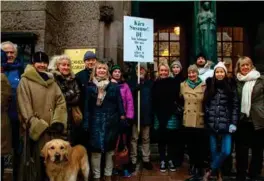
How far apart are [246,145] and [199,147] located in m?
0.75

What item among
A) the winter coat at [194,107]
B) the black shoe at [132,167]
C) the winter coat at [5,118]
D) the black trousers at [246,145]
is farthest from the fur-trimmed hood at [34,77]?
the black trousers at [246,145]

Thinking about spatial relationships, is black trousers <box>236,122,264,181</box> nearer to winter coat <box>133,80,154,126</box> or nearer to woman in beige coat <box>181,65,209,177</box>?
woman in beige coat <box>181,65,209,177</box>

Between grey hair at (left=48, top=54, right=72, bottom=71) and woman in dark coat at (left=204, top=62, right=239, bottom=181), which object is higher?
grey hair at (left=48, top=54, right=72, bottom=71)

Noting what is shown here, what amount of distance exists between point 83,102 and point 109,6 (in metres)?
3.31

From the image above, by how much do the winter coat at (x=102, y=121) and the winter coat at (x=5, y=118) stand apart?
3.98 ft

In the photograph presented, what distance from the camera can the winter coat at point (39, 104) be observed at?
203 inches

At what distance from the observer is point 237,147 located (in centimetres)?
622

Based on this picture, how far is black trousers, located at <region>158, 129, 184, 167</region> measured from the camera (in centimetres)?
696

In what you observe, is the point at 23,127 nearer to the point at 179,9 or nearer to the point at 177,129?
the point at 177,129

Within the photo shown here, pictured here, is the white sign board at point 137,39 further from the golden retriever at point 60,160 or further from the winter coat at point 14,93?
the golden retriever at point 60,160

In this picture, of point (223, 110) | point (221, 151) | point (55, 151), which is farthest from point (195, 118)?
point (55, 151)

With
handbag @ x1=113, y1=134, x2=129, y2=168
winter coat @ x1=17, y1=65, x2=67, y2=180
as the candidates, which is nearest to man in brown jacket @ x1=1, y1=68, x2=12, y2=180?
winter coat @ x1=17, y1=65, x2=67, y2=180

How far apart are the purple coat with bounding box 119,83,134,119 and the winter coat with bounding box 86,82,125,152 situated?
0.35m

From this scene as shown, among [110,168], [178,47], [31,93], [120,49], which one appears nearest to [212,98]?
[110,168]
